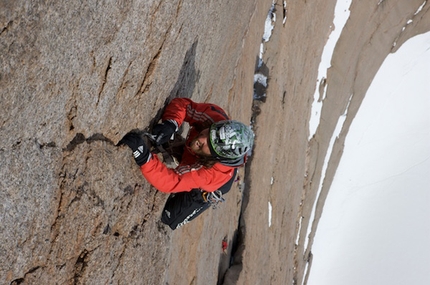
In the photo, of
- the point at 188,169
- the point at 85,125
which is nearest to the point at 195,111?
the point at 188,169

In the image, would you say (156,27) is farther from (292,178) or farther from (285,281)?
(285,281)

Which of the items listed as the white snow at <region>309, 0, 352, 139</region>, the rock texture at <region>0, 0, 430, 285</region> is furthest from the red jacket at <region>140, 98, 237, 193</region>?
the white snow at <region>309, 0, 352, 139</region>

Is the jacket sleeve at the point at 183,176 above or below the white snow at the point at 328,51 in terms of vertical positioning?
below

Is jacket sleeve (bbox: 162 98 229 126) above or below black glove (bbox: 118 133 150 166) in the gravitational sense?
above

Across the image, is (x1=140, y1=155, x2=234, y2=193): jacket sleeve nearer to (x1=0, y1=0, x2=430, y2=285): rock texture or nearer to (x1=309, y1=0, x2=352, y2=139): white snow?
(x1=0, y1=0, x2=430, y2=285): rock texture

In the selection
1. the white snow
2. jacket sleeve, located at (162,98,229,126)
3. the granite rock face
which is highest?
the white snow

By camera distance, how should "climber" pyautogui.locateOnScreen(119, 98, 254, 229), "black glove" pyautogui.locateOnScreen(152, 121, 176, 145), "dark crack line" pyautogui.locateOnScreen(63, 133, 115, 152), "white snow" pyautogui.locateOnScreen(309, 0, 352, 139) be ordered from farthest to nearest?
1. "white snow" pyautogui.locateOnScreen(309, 0, 352, 139)
2. "black glove" pyautogui.locateOnScreen(152, 121, 176, 145)
3. "climber" pyautogui.locateOnScreen(119, 98, 254, 229)
4. "dark crack line" pyautogui.locateOnScreen(63, 133, 115, 152)

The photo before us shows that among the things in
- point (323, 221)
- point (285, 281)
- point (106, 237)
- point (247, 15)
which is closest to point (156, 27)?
point (106, 237)

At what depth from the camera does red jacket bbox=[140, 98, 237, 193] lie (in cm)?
551

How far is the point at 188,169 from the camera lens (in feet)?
19.0

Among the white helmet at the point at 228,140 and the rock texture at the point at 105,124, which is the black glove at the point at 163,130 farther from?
the white helmet at the point at 228,140

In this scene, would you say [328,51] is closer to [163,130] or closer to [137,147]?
[163,130]

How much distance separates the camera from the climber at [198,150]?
5438mm

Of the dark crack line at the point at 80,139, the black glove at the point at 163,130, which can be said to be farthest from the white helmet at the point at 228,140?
the dark crack line at the point at 80,139
